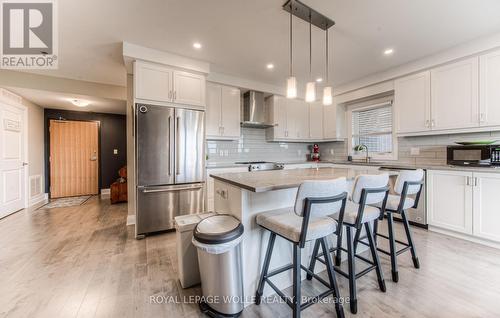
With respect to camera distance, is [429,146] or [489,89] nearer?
[489,89]

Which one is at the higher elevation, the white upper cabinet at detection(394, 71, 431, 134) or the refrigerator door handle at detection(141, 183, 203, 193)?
the white upper cabinet at detection(394, 71, 431, 134)

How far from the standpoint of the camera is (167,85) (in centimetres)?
297

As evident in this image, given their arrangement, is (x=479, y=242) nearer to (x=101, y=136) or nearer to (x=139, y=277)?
(x=139, y=277)

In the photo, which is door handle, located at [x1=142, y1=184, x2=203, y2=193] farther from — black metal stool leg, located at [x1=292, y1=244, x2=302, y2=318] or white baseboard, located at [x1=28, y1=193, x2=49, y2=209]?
white baseboard, located at [x1=28, y1=193, x2=49, y2=209]

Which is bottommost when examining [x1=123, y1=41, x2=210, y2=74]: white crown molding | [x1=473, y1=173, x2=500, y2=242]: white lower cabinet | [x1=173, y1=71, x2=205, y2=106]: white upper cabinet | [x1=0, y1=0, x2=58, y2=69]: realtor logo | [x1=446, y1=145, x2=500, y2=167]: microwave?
[x1=473, y1=173, x2=500, y2=242]: white lower cabinet

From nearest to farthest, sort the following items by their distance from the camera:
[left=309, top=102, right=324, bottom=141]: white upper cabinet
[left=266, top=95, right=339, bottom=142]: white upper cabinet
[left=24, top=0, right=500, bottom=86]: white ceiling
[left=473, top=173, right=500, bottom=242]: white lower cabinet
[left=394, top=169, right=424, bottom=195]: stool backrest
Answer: [left=394, top=169, right=424, bottom=195]: stool backrest < [left=24, top=0, right=500, bottom=86]: white ceiling < [left=473, top=173, right=500, bottom=242]: white lower cabinet < [left=266, top=95, right=339, bottom=142]: white upper cabinet < [left=309, top=102, right=324, bottom=141]: white upper cabinet

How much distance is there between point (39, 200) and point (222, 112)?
4667 millimetres

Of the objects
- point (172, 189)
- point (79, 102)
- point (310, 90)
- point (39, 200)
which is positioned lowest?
point (39, 200)

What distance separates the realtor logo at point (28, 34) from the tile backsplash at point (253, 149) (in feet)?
8.35

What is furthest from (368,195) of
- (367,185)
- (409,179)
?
(409,179)

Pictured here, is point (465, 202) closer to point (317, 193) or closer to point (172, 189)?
point (317, 193)

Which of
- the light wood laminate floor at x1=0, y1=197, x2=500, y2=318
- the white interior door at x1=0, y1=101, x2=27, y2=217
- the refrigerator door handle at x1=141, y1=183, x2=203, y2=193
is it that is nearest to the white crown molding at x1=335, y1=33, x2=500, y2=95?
the light wood laminate floor at x1=0, y1=197, x2=500, y2=318

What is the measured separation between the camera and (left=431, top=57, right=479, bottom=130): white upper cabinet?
8.98 ft

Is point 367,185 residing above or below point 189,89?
below
